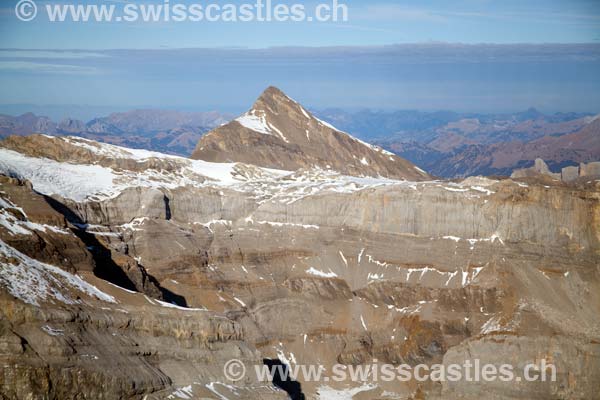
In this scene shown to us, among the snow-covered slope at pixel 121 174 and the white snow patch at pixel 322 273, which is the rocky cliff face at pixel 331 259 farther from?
the snow-covered slope at pixel 121 174

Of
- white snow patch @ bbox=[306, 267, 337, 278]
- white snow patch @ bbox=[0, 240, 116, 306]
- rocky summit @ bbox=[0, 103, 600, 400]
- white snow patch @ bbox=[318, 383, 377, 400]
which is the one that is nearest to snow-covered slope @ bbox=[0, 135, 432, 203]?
rocky summit @ bbox=[0, 103, 600, 400]

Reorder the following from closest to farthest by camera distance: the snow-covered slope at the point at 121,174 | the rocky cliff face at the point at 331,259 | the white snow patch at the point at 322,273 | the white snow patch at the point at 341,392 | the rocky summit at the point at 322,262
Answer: the rocky summit at the point at 322,262, the rocky cliff face at the point at 331,259, the white snow patch at the point at 341,392, the white snow patch at the point at 322,273, the snow-covered slope at the point at 121,174

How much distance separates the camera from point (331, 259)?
5955 inches

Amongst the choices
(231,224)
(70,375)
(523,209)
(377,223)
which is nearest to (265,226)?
(231,224)

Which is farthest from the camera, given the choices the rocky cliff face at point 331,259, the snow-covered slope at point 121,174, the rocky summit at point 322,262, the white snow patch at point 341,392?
the snow-covered slope at point 121,174

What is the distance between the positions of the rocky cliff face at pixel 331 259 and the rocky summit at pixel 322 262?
0.70ft

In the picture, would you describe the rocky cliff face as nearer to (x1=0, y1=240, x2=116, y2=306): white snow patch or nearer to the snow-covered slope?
the snow-covered slope

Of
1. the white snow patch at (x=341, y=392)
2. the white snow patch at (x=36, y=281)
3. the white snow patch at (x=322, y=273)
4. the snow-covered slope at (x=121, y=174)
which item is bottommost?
the white snow patch at (x=341, y=392)

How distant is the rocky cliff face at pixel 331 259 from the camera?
119000 mm

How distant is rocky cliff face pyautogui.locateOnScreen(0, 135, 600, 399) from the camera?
119m

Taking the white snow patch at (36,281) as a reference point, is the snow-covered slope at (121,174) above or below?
above

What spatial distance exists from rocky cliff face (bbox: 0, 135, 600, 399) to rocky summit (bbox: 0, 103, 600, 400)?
0.21 m

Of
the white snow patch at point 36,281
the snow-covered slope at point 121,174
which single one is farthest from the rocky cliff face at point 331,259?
the white snow patch at point 36,281

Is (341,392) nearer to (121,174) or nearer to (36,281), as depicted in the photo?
(36,281)
